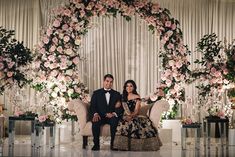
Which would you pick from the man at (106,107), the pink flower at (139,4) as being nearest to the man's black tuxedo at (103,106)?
the man at (106,107)

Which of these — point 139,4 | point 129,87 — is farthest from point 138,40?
point 129,87

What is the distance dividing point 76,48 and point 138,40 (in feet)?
9.26

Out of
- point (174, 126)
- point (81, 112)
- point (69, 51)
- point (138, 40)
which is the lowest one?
point (174, 126)

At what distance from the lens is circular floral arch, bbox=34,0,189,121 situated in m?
10.8

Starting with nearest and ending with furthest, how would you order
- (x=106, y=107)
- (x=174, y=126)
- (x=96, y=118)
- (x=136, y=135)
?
(x=136, y=135) → (x=96, y=118) → (x=106, y=107) → (x=174, y=126)

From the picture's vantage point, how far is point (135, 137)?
30.5 feet

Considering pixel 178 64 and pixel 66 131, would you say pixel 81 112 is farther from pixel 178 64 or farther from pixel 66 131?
pixel 178 64

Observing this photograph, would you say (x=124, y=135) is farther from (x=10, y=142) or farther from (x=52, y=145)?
(x=10, y=142)

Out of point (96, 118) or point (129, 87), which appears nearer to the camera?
point (96, 118)

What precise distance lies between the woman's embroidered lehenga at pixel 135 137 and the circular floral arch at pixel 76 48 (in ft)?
5.37

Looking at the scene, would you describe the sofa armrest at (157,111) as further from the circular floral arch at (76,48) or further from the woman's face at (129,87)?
the circular floral arch at (76,48)

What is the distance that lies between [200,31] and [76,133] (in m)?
4.37

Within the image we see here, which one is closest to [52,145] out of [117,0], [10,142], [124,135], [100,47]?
[10,142]

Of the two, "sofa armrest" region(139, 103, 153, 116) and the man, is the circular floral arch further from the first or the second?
the man
